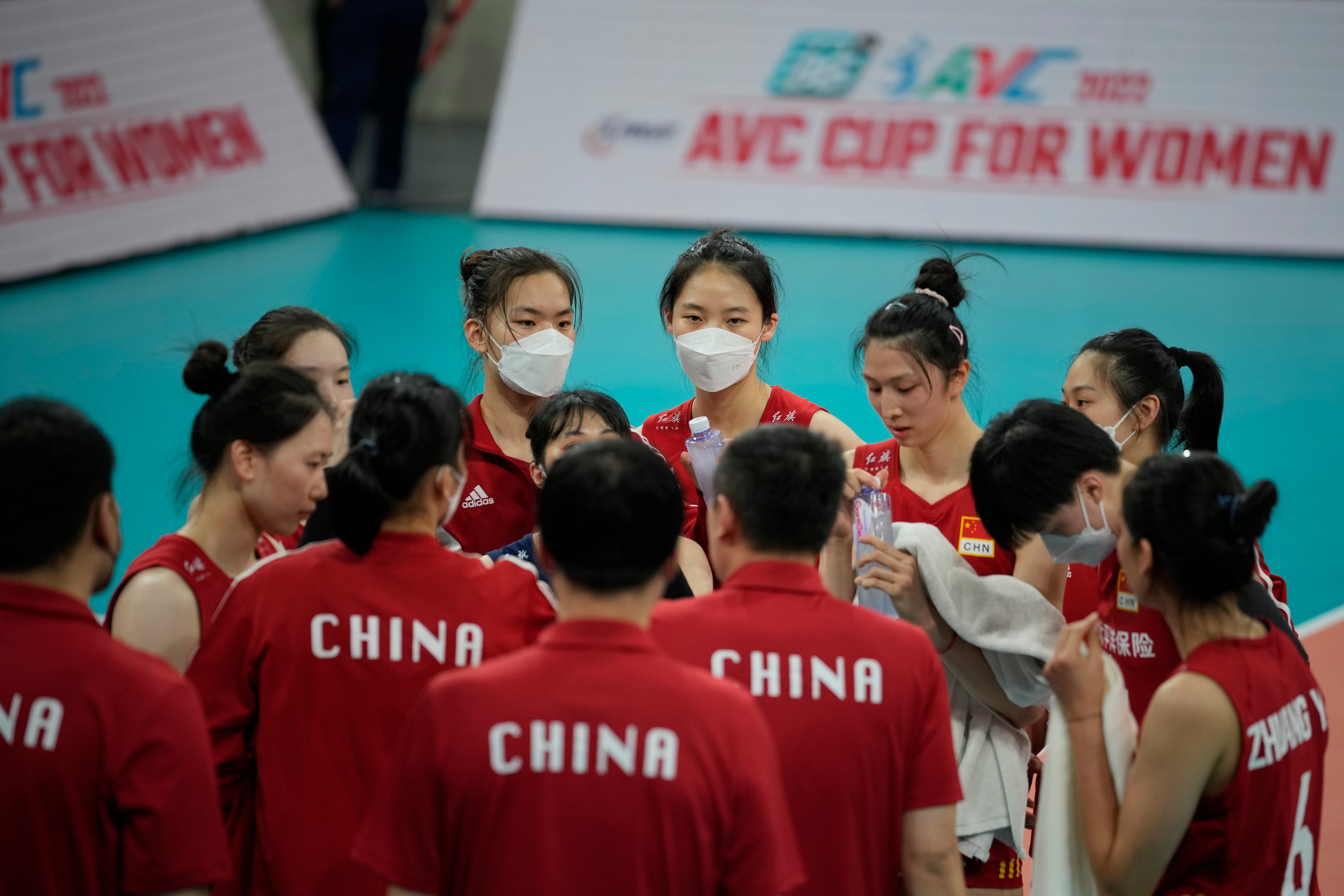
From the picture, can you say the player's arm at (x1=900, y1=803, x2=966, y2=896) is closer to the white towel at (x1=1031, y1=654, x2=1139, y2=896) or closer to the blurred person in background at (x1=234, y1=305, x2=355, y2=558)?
the white towel at (x1=1031, y1=654, x2=1139, y2=896)

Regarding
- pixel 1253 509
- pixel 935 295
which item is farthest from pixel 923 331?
pixel 1253 509

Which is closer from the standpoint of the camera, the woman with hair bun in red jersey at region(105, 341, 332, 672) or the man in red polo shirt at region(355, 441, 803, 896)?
the man in red polo shirt at region(355, 441, 803, 896)

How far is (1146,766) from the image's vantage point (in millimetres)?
2566

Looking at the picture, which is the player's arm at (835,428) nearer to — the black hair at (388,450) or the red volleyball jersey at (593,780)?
the black hair at (388,450)

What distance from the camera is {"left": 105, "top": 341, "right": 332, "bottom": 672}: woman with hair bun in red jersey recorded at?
3.18 meters

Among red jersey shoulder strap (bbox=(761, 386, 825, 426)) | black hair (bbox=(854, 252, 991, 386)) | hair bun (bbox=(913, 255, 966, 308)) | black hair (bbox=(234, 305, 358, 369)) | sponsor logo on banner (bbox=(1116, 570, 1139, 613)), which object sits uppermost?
hair bun (bbox=(913, 255, 966, 308))

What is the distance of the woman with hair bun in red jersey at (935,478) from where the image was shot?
11.2 ft

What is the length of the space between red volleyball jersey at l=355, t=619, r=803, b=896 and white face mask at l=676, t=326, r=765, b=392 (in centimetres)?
240

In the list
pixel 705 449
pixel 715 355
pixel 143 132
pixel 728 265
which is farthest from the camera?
pixel 143 132

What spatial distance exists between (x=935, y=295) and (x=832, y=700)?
202 cm

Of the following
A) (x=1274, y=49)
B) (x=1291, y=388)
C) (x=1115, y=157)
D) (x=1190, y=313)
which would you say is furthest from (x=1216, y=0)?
(x=1291, y=388)

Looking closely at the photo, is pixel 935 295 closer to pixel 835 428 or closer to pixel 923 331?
pixel 923 331

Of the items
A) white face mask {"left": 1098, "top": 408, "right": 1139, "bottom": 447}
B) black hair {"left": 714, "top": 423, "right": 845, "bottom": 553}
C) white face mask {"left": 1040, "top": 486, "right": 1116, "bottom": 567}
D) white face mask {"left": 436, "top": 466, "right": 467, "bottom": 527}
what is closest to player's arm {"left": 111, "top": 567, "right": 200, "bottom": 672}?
white face mask {"left": 436, "top": 466, "right": 467, "bottom": 527}

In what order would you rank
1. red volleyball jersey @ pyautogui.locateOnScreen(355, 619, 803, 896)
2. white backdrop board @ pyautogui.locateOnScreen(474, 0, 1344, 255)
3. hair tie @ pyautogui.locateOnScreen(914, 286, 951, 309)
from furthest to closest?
white backdrop board @ pyautogui.locateOnScreen(474, 0, 1344, 255)
hair tie @ pyautogui.locateOnScreen(914, 286, 951, 309)
red volleyball jersey @ pyautogui.locateOnScreen(355, 619, 803, 896)
